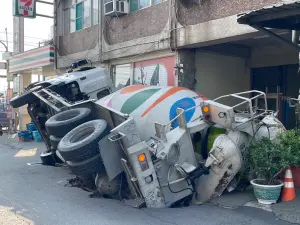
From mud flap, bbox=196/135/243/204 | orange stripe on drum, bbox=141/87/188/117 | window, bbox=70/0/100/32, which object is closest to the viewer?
mud flap, bbox=196/135/243/204

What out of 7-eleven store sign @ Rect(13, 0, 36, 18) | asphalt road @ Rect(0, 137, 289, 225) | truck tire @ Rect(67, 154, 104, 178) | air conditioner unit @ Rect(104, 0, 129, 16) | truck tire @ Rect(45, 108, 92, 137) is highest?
7-eleven store sign @ Rect(13, 0, 36, 18)

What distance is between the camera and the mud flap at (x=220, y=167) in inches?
238

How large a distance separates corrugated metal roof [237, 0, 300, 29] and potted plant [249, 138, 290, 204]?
2082 mm

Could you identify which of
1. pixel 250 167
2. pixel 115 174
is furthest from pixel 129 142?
pixel 250 167

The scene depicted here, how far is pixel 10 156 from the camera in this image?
40.0ft

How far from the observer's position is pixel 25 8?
18625 mm

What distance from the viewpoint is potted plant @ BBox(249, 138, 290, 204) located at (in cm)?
589

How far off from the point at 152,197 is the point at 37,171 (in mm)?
4427

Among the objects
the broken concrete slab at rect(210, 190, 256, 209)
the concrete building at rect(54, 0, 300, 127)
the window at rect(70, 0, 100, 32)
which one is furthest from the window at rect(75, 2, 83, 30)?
the broken concrete slab at rect(210, 190, 256, 209)

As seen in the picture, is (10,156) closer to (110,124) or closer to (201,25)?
(110,124)

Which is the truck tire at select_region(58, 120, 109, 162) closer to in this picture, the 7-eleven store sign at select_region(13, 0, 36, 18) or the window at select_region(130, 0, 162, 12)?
the window at select_region(130, 0, 162, 12)

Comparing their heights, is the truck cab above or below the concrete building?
below

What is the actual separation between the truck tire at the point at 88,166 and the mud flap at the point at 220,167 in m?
1.80

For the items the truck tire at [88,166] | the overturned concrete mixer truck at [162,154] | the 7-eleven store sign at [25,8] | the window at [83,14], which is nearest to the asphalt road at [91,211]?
the overturned concrete mixer truck at [162,154]
